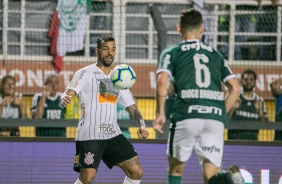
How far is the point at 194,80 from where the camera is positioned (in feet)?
28.1

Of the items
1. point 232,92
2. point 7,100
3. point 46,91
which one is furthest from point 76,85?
point 46,91

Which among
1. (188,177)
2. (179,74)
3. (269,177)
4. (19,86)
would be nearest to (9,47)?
(19,86)

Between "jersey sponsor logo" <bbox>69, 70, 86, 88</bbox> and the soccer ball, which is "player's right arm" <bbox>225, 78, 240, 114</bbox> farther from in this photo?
"jersey sponsor logo" <bbox>69, 70, 86, 88</bbox>

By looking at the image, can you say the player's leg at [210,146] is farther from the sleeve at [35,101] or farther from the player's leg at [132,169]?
the sleeve at [35,101]

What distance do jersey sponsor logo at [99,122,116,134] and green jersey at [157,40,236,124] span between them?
1.85 meters

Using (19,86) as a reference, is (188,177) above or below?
below

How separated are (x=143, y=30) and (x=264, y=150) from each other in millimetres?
4219

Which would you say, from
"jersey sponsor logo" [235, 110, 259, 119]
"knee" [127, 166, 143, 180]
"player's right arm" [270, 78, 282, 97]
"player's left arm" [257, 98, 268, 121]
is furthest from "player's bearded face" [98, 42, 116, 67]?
"player's right arm" [270, 78, 282, 97]

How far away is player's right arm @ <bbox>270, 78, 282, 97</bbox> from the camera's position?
14.2 meters

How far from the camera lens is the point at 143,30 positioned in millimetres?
16547

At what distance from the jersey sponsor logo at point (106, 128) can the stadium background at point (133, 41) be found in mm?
3462

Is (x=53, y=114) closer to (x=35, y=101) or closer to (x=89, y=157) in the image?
(x=35, y=101)

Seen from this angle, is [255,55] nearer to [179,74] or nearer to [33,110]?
[33,110]

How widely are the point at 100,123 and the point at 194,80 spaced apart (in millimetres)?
2101
